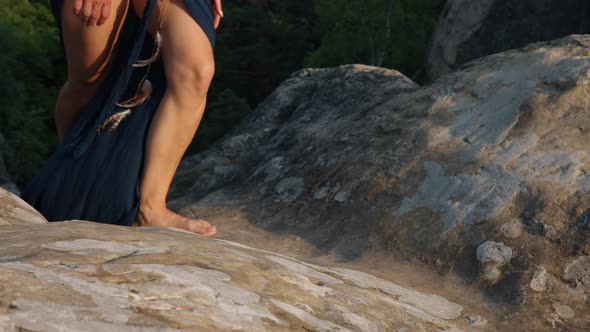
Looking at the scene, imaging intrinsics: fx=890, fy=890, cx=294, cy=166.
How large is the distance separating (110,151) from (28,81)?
330 inches

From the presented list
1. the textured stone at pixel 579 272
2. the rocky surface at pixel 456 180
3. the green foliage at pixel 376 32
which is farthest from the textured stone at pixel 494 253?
the green foliage at pixel 376 32

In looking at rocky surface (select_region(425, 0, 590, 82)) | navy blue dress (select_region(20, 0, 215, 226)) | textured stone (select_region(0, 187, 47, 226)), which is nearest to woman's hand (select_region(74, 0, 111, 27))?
navy blue dress (select_region(20, 0, 215, 226))

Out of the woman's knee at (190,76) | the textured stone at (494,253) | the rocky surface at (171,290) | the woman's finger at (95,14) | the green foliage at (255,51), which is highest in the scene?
the green foliage at (255,51)

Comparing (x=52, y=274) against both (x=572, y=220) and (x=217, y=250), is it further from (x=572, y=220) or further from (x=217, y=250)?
(x=572, y=220)

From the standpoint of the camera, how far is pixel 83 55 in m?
3.02

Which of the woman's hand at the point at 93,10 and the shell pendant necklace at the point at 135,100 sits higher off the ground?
the woman's hand at the point at 93,10

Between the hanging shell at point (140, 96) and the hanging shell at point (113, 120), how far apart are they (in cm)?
2

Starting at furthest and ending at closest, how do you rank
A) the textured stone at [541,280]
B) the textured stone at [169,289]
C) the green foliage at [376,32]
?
the green foliage at [376,32]
the textured stone at [541,280]
the textured stone at [169,289]

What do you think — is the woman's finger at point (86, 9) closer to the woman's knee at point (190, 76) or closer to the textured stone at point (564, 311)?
the woman's knee at point (190, 76)

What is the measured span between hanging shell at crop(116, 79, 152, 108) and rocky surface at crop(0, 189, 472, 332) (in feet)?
2.68

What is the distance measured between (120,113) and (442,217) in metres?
1.14

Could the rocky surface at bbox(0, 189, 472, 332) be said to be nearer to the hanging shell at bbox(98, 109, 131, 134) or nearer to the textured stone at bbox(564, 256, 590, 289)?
the textured stone at bbox(564, 256, 590, 289)

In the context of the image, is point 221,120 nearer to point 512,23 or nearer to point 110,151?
point 512,23

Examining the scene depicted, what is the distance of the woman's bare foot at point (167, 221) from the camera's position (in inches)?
112
